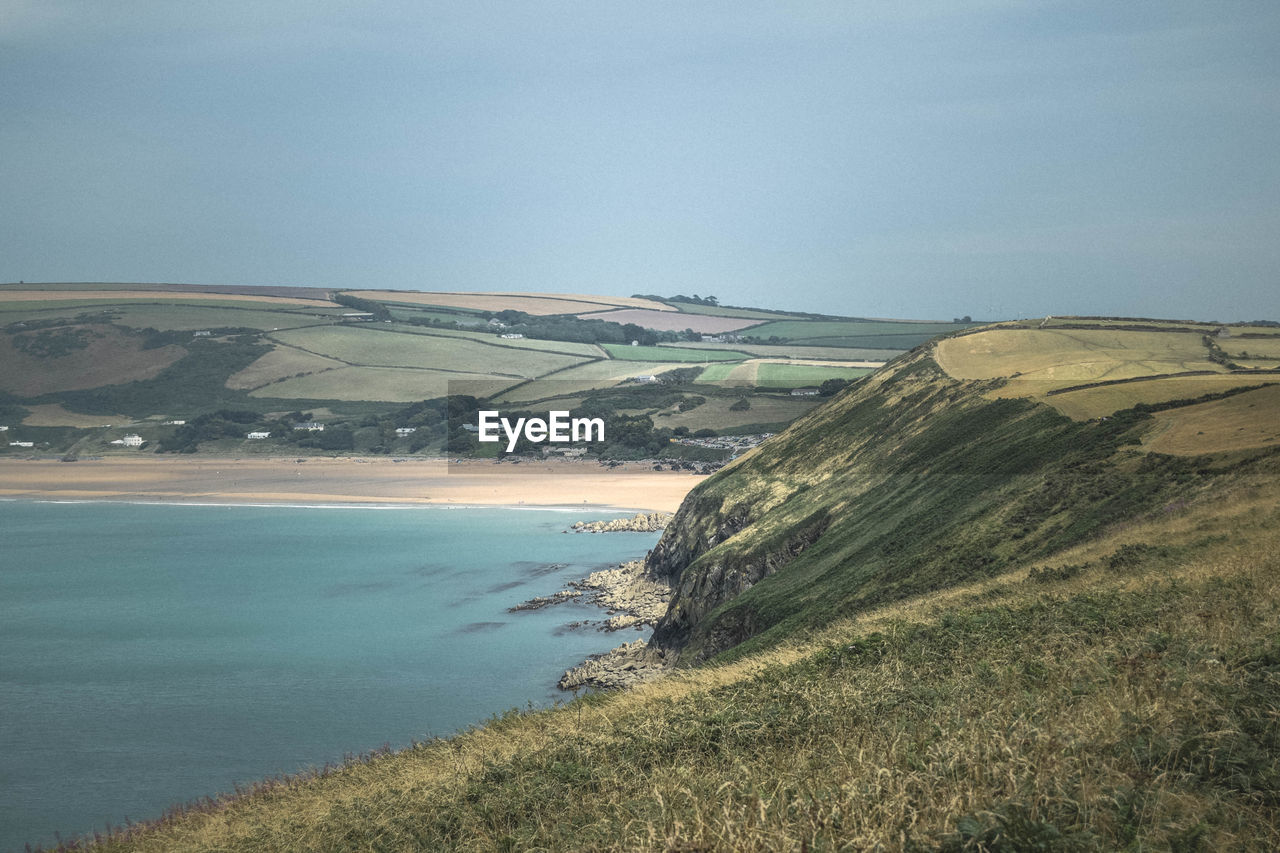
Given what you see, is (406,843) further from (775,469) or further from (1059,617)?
(775,469)

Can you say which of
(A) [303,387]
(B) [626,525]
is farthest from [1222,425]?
(A) [303,387]

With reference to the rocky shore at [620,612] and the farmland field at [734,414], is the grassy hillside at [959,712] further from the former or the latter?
the farmland field at [734,414]

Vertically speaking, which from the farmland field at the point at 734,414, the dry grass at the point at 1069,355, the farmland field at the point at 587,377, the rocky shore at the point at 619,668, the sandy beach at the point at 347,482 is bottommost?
the sandy beach at the point at 347,482

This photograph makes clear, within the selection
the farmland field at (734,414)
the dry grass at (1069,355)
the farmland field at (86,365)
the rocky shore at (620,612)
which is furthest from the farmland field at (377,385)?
the dry grass at (1069,355)

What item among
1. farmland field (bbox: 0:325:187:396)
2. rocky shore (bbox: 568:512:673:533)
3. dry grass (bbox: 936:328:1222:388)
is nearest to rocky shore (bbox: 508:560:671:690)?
rocky shore (bbox: 568:512:673:533)

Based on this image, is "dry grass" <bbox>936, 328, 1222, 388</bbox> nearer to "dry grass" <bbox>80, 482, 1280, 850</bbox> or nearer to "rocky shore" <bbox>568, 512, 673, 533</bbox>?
"dry grass" <bbox>80, 482, 1280, 850</bbox>

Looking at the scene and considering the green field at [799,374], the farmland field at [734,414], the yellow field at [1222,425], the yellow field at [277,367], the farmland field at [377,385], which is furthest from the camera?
the yellow field at [277,367]

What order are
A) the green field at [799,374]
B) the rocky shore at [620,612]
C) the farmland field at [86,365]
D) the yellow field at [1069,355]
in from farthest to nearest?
the farmland field at [86,365]
the green field at [799,374]
the yellow field at [1069,355]
the rocky shore at [620,612]
